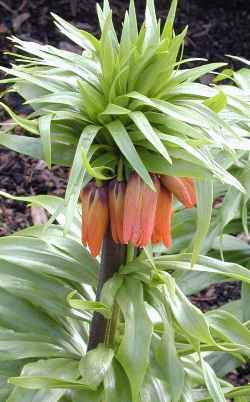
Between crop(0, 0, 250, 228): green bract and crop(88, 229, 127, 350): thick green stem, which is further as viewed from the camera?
crop(88, 229, 127, 350): thick green stem

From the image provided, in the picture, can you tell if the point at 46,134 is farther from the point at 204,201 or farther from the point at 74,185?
the point at 204,201

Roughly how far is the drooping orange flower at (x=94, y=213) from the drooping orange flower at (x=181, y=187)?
8 centimetres

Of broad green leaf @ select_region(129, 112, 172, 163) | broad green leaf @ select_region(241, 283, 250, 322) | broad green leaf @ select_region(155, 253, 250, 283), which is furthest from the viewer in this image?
broad green leaf @ select_region(241, 283, 250, 322)

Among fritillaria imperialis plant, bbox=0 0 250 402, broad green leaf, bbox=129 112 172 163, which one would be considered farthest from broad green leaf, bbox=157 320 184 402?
broad green leaf, bbox=129 112 172 163

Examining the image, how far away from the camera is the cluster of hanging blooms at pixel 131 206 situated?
3.63 feet

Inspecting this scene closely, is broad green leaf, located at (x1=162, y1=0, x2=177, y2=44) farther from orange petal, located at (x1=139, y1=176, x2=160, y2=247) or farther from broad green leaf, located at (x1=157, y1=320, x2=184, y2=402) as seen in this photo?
broad green leaf, located at (x1=157, y1=320, x2=184, y2=402)

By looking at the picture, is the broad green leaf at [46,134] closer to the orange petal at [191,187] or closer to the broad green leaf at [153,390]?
the orange petal at [191,187]

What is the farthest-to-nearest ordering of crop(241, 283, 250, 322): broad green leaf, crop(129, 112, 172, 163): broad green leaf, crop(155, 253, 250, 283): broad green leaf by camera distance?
crop(241, 283, 250, 322): broad green leaf
crop(155, 253, 250, 283): broad green leaf
crop(129, 112, 172, 163): broad green leaf

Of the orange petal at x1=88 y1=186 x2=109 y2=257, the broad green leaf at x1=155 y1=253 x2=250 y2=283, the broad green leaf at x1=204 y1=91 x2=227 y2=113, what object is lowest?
the broad green leaf at x1=155 y1=253 x2=250 y2=283

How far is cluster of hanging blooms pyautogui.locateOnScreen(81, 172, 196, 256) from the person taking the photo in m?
1.11

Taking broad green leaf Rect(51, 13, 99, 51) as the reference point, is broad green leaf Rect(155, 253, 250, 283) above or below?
below

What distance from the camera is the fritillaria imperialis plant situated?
3.56 feet

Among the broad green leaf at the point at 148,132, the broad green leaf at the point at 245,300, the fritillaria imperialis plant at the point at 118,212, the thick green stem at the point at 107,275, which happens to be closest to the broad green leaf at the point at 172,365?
the fritillaria imperialis plant at the point at 118,212

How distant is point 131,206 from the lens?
1.10 m
